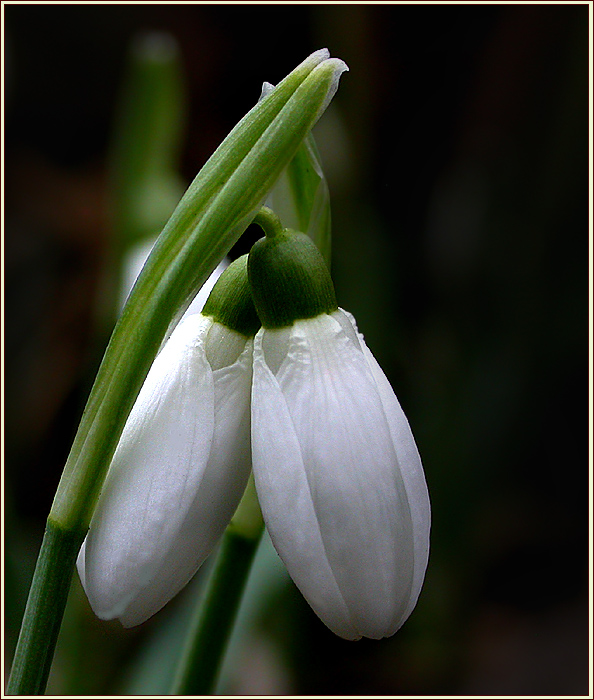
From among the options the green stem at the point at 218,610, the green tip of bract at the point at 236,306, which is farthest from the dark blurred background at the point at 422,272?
the green tip of bract at the point at 236,306

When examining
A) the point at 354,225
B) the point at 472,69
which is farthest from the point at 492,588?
the point at 472,69

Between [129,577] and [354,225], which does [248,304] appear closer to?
[129,577]

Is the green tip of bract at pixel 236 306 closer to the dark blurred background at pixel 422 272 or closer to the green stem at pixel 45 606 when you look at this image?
the green stem at pixel 45 606

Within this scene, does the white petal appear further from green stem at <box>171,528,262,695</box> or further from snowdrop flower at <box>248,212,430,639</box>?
green stem at <box>171,528,262,695</box>

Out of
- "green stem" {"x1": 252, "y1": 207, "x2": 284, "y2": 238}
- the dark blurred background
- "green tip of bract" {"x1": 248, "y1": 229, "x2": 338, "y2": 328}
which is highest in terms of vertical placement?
"green stem" {"x1": 252, "y1": 207, "x2": 284, "y2": 238}

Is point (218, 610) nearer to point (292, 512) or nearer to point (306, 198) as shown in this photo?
point (292, 512)

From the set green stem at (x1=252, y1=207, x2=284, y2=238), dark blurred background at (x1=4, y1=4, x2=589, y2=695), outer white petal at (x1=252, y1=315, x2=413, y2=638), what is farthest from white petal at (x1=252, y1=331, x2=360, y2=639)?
dark blurred background at (x1=4, y1=4, x2=589, y2=695)

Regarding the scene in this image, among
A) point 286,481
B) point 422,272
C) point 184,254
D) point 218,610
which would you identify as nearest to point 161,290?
point 184,254
